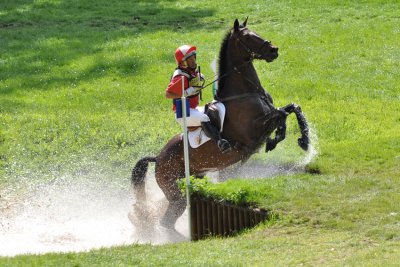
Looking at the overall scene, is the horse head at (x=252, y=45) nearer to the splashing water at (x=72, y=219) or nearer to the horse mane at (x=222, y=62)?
the horse mane at (x=222, y=62)

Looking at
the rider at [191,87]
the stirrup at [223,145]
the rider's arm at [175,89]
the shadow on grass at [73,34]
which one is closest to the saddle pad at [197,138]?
the rider at [191,87]

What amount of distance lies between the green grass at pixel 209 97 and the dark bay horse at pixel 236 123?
0.65 meters

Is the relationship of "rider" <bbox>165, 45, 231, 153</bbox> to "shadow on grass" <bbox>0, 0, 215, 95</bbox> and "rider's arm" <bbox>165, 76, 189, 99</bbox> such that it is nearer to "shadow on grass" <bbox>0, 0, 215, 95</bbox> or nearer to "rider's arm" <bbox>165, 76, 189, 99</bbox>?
"rider's arm" <bbox>165, 76, 189, 99</bbox>

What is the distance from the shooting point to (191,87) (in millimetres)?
14680

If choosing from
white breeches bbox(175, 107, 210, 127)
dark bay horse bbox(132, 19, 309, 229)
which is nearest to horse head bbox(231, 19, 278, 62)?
dark bay horse bbox(132, 19, 309, 229)

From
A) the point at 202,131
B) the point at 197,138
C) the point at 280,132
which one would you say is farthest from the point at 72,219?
the point at 280,132

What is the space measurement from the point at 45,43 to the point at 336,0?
9.03 metres

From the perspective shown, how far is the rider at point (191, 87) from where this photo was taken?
1453 cm

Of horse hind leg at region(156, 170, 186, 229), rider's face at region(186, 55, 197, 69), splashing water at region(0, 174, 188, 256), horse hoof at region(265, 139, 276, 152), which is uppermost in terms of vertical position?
rider's face at region(186, 55, 197, 69)

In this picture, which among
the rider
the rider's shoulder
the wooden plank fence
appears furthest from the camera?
the rider's shoulder

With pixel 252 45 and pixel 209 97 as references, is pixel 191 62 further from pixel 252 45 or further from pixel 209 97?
pixel 209 97

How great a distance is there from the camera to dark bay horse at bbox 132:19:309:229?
14.8 m

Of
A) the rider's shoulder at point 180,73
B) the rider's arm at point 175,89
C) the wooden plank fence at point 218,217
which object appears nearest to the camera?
the wooden plank fence at point 218,217

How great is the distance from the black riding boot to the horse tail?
1084 millimetres
